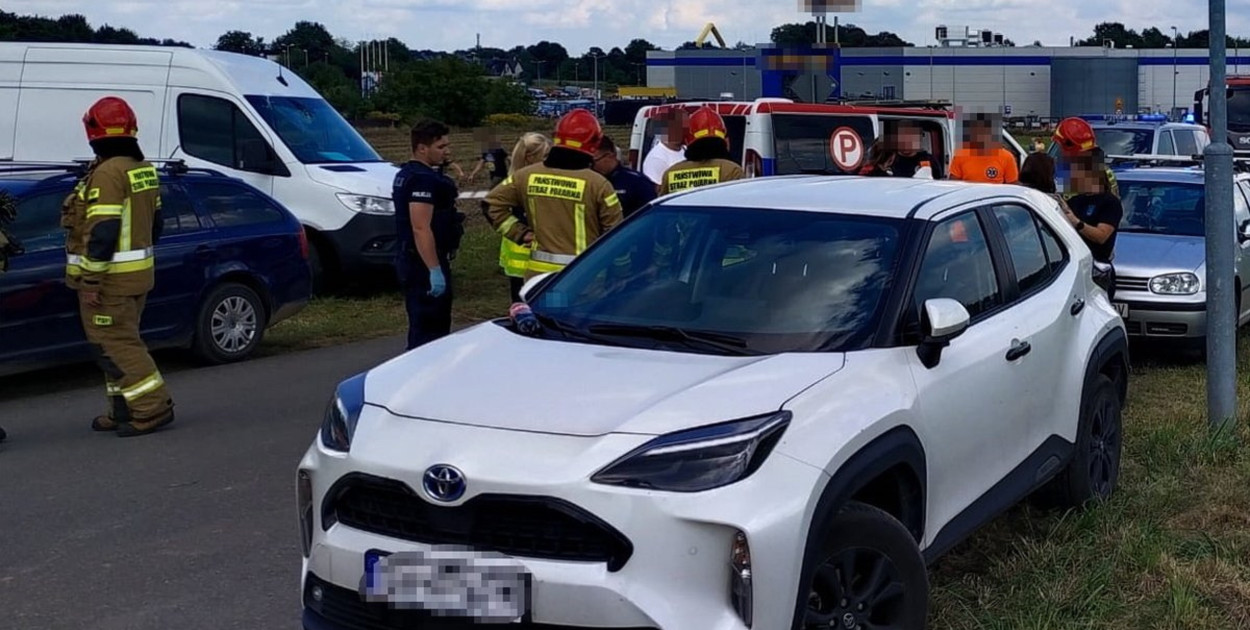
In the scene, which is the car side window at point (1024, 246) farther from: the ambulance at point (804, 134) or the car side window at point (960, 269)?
the ambulance at point (804, 134)

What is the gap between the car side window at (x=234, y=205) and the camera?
10766mm

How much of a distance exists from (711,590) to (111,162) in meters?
5.58

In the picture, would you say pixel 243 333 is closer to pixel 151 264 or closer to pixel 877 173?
pixel 151 264

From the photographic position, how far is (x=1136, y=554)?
566 centimetres

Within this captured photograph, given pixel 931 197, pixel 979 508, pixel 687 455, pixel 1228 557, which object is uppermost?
pixel 931 197

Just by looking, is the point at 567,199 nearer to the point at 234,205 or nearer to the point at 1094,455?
the point at 1094,455

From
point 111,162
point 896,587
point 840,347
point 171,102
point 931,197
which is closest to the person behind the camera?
point 896,587

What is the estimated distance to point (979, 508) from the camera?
5.13 meters

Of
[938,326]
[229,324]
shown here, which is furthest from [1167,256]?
[229,324]

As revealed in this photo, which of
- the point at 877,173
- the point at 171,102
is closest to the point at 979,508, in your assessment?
the point at 877,173

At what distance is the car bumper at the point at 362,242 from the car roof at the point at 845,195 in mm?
8497

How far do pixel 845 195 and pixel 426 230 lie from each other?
3.03 meters

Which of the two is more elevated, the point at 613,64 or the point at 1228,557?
the point at 613,64

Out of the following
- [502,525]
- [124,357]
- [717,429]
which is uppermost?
[717,429]
